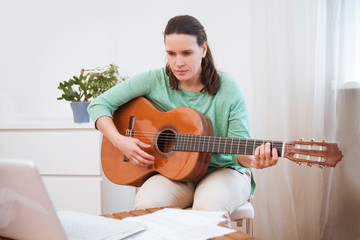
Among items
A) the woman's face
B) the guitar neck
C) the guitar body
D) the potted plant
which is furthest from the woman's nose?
the potted plant

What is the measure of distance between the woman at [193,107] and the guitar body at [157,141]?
0.04 metres

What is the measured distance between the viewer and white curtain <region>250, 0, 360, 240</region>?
1.80m

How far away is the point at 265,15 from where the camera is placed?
2020mm

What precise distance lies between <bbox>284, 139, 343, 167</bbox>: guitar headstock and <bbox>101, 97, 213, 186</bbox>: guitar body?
0.31 meters

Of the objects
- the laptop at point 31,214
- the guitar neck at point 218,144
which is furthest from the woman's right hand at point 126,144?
the laptop at point 31,214

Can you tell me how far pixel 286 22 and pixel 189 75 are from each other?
2.32 ft

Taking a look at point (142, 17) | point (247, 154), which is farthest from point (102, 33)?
point (247, 154)

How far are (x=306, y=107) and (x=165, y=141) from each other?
2.59 ft

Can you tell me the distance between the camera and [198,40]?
1558 millimetres

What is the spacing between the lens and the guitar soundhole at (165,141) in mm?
1523

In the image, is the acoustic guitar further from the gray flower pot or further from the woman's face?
the gray flower pot

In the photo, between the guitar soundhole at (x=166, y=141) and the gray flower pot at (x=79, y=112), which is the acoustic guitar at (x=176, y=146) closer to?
the guitar soundhole at (x=166, y=141)

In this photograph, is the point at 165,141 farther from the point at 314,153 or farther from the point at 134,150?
the point at 314,153

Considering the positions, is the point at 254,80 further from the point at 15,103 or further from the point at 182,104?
the point at 15,103
